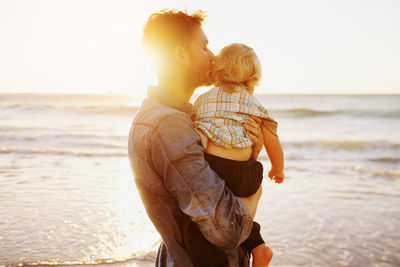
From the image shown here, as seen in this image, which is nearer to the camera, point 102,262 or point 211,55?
point 211,55

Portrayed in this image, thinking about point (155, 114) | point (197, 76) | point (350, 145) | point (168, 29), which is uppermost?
point (168, 29)

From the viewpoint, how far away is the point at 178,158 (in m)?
1.53

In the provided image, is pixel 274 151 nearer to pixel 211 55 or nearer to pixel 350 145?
pixel 211 55

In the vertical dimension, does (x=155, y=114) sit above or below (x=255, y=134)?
above

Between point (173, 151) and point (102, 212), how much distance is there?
3.91m

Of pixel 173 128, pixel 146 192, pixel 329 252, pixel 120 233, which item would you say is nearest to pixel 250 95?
pixel 173 128

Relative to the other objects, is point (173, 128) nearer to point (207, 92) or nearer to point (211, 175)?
point (211, 175)

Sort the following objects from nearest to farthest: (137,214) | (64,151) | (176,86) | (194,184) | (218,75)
A: (194,184), (176,86), (218,75), (137,214), (64,151)

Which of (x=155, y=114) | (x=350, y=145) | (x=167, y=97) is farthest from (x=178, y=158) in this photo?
(x=350, y=145)

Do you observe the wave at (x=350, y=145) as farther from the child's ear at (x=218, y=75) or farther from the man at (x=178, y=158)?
the man at (x=178, y=158)

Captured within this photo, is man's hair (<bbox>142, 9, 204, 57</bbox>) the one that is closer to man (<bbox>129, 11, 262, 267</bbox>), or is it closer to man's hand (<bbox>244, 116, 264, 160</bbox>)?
man (<bbox>129, 11, 262, 267</bbox>)

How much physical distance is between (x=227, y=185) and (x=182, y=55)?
66 cm

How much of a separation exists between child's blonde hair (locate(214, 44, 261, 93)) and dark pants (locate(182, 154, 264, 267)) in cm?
48

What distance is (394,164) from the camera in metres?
9.00
